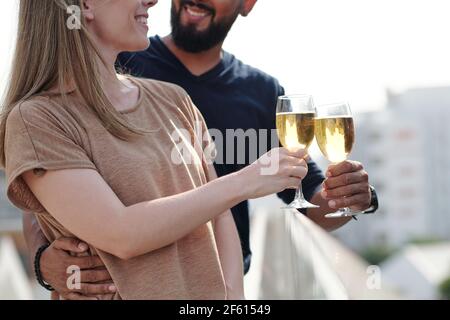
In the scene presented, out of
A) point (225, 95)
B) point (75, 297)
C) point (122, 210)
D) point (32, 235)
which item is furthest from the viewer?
point (225, 95)

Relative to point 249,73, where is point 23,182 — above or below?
below

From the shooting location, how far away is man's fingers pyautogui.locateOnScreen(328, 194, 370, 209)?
225cm

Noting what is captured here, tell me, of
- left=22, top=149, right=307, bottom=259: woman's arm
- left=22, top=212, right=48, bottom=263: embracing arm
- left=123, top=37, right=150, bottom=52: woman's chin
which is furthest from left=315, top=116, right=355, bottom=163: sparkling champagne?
left=22, top=212, right=48, bottom=263: embracing arm

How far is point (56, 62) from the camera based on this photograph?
2.02m

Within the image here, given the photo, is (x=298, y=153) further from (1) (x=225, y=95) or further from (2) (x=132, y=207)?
(1) (x=225, y=95)

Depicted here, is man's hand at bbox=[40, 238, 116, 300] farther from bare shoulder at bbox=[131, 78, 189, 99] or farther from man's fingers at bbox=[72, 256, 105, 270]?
bare shoulder at bbox=[131, 78, 189, 99]

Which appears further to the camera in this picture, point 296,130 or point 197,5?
point 197,5

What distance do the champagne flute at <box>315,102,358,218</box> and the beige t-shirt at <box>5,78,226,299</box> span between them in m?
0.34

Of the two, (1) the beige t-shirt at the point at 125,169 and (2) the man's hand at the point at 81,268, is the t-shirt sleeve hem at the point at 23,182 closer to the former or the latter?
(1) the beige t-shirt at the point at 125,169

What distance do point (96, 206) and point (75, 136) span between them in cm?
18

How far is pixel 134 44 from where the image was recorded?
2094 millimetres

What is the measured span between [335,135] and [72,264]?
692 mm

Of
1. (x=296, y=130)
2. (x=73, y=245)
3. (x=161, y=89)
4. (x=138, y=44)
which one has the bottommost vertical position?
(x=73, y=245)

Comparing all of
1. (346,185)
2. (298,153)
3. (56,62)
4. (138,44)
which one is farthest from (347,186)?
(56,62)
